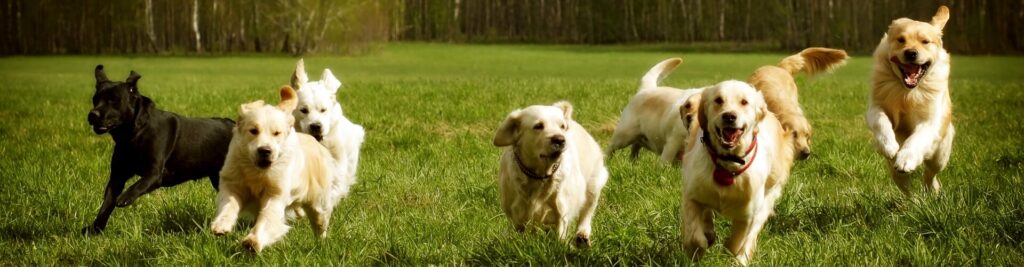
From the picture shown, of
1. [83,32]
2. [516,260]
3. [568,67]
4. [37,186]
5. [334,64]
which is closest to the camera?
[516,260]

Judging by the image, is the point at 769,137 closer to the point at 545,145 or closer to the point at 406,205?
the point at 545,145

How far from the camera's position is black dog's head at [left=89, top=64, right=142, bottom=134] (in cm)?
610

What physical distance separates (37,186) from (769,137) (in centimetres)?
465

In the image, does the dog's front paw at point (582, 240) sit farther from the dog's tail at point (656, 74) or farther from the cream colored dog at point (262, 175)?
the dog's tail at point (656, 74)

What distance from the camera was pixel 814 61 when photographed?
294 inches

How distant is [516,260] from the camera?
466 centimetres

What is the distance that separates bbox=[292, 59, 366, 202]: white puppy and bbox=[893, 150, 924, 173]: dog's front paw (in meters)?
3.36

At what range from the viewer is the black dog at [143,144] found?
609 cm

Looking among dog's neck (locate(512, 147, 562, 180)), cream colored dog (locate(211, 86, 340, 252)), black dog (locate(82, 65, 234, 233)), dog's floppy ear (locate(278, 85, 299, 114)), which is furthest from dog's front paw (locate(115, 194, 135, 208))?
dog's neck (locate(512, 147, 562, 180))

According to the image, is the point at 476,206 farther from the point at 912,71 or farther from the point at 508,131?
the point at 912,71

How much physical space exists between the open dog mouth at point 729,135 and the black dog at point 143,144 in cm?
321

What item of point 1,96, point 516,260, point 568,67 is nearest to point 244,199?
point 516,260

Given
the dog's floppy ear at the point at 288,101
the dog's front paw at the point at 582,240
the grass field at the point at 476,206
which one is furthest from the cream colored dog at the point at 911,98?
the dog's floppy ear at the point at 288,101

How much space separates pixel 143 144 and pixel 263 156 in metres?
Answer: 1.54
